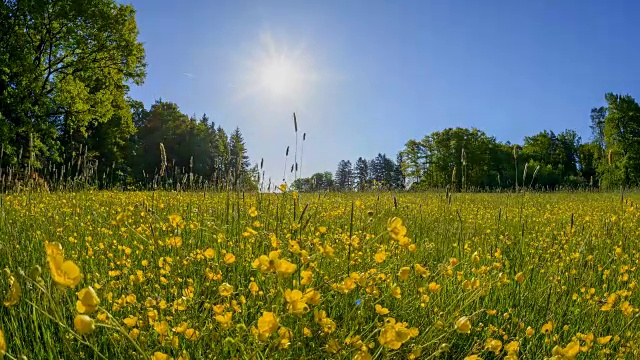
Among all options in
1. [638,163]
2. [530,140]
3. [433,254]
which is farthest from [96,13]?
[530,140]

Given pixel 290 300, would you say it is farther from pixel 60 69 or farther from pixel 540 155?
pixel 540 155

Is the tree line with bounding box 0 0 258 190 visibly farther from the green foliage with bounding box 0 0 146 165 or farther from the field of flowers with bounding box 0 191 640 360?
the field of flowers with bounding box 0 191 640 360

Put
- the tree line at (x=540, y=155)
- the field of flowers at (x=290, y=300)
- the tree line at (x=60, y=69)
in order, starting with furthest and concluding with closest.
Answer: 1. the tree line at (x=540, y=155)
2. the tree line at (x=60, y=69)
3. the field of flowers at (x=290, y=300)

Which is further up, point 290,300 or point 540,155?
point 540,155

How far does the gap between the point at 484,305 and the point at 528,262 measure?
1126 millimetres

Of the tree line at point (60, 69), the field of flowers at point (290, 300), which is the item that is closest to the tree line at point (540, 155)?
the tree line at point (60, 69)

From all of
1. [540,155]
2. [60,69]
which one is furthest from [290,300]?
[540,155]

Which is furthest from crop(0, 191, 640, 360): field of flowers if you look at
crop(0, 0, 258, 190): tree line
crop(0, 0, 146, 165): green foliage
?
crop(0, 0, 146, 165): green foliage

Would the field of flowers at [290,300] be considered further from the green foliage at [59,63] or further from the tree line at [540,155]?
the tree line at [540,155]

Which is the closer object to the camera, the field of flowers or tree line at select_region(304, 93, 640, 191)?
the field of flowers

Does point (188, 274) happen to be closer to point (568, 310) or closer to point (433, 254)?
point (433, 254)

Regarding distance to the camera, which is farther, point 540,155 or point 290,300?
point 540,155

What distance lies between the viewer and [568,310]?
258 centimetres

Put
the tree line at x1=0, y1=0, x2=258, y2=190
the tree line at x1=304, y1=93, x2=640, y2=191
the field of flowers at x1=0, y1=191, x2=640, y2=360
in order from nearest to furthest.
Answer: the field of flowers at x1=0, y1=191, x2=640, y2=360 → the tree line at x1=0, y1=0, x2=258, y2=190 → the tree line at x1=304, y1=93, x2=640, y2=191
